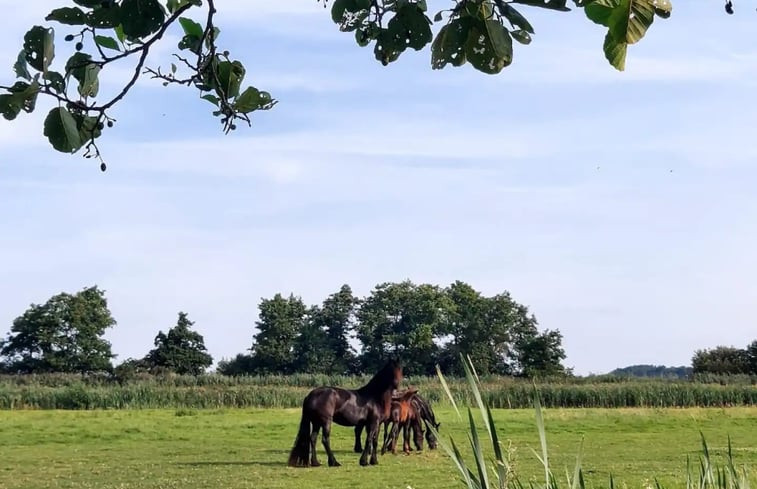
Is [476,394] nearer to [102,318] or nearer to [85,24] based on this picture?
[85,24]

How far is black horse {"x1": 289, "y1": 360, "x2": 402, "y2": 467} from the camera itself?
11.6 meters

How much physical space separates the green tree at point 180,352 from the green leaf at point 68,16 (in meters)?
46.8

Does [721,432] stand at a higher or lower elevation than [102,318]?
lower

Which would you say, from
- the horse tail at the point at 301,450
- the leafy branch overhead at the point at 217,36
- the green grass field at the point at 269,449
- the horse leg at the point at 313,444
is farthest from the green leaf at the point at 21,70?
the horse leg at the point at 313,444

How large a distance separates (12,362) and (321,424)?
1636 inches

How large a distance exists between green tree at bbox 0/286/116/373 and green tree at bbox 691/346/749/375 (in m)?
29.8

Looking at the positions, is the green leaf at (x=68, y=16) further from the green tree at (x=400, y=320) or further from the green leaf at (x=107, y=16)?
the green tree at (x=400, y=320)

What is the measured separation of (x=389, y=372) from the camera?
40.9ft

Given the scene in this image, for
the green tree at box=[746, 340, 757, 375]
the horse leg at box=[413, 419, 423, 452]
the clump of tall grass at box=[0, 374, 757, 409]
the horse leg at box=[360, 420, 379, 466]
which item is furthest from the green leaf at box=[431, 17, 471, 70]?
the green tree at box=[746, 340, 757, 375]

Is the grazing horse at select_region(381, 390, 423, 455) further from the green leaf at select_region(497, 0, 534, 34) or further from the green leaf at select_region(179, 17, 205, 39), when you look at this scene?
the green leaf at select_region(497, 0, 534, 34)

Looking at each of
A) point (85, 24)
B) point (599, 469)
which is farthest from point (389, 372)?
point (85, 24)

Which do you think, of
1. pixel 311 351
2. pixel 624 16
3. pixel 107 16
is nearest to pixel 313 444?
pixel 107 16

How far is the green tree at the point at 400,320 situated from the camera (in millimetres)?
49500

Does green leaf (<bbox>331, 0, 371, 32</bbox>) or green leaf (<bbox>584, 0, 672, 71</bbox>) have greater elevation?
green leaf (<bbox>331, 0, 371, 32</bbox>)
